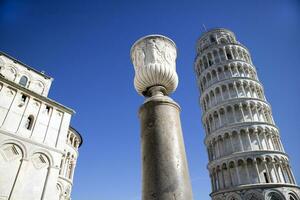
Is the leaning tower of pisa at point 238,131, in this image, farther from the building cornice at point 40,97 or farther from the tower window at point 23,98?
the tower window at point 23,98

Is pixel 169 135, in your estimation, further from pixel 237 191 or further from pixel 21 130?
pixel 237 191

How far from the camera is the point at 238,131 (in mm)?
22906

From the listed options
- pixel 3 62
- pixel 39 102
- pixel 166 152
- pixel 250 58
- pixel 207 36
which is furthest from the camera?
pixel 207 36

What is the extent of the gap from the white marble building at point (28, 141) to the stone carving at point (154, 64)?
480 inches

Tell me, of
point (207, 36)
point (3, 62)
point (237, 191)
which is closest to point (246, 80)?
point (207, 36)

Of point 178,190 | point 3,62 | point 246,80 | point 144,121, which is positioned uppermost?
point 246,80

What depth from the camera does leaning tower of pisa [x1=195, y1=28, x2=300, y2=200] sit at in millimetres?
20344

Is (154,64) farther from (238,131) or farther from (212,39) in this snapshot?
(212,39)

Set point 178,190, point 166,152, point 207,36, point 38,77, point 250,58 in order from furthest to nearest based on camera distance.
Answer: point 207,36 → point 250,58 → point 38,77 → point 166,152 → point 178,190

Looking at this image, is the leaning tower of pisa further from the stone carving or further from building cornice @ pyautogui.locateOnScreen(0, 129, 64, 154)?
the stone carving

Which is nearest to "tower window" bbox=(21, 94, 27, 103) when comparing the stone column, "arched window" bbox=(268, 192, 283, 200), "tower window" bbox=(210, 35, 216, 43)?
the stone column

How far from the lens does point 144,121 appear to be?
251 cm

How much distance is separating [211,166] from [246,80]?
11.6 meters

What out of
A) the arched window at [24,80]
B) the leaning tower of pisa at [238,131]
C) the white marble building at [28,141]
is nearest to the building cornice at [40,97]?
the white marble building at [28,141]
